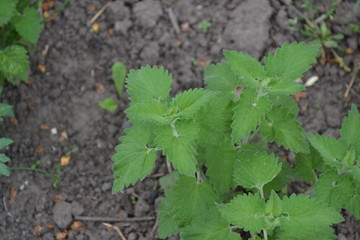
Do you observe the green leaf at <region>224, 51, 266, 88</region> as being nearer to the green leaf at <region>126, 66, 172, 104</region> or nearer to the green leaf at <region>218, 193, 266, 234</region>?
the green leaf at <region>126, 66, 172, 104</region>

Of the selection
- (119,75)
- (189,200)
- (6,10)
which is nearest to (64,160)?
(119,75)

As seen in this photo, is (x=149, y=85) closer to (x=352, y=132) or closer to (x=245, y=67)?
(x=245, y=67)

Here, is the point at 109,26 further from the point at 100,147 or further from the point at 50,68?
the point at 100,147

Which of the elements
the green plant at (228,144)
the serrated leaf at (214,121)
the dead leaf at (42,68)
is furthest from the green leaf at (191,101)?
the dead leaf at (42,68)

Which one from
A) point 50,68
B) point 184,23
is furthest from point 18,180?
point 184,23

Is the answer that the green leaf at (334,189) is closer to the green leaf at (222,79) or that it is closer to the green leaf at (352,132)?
the green leaf at (352,132)

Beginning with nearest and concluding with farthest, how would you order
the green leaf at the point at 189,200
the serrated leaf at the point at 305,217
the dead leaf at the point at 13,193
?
the serrated leaf at the point at 305,217 → the green leaf at the point at 189,200 → the dead leaf at the point at 13,193
